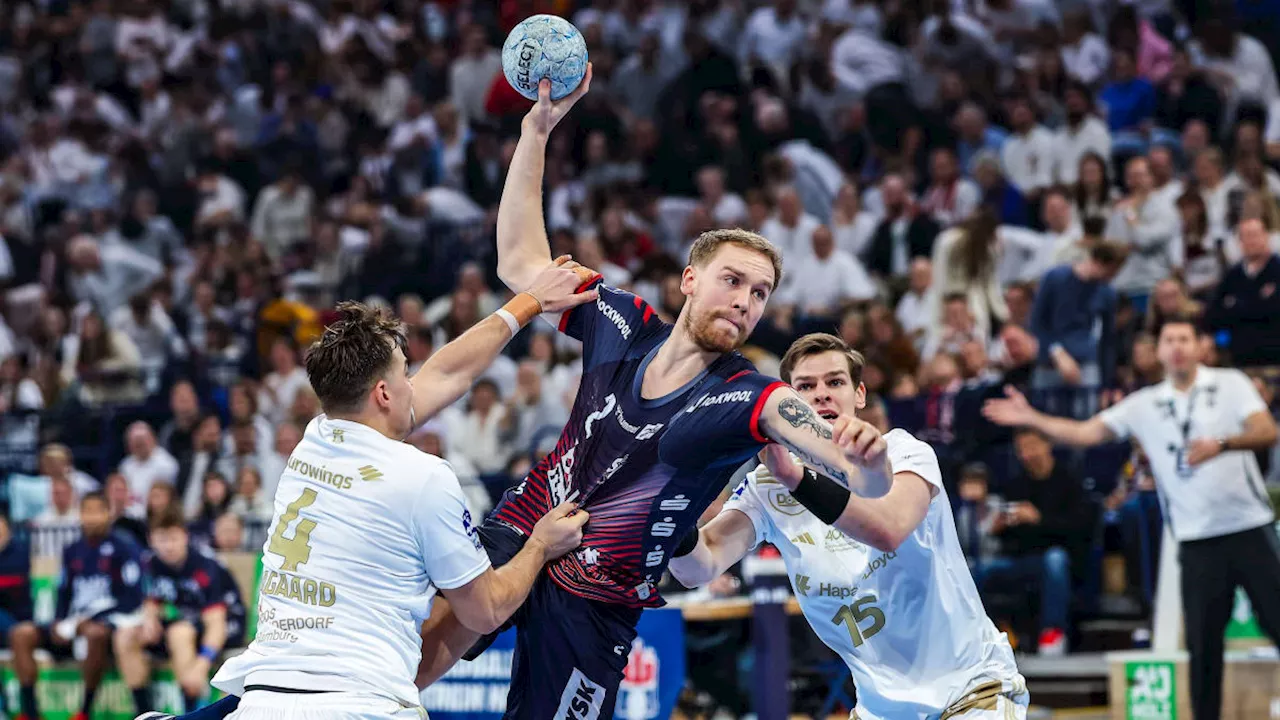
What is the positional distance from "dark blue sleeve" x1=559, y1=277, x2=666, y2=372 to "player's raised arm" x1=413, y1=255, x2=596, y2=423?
55 mm

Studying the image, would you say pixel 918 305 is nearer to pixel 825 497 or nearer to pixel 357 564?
pixel 825 497

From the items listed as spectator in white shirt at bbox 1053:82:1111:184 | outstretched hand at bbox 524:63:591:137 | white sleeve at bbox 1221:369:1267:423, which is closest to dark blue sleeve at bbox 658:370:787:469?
outstretched hand at bbox 524:63:591:137

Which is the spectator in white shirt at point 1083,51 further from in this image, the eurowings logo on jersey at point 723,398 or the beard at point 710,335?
the eurowings logo on jersey at point 723,398

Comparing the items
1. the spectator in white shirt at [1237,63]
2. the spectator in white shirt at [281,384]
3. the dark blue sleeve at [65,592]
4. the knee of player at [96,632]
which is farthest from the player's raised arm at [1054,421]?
the spectator in white shirt at [281,384]

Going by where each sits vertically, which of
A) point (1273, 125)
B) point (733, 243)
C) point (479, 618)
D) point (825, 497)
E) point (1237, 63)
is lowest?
point (479, 618)

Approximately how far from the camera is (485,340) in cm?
638

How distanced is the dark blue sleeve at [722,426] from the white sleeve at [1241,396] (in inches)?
229

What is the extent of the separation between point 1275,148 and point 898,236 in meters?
3.54

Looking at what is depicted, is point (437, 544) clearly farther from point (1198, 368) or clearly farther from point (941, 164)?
point (941, 164)

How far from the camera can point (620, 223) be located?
56.2 ft

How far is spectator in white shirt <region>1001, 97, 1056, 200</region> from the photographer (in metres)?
16.3

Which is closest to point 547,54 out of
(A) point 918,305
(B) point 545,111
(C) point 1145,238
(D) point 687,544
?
(B) point 545,111

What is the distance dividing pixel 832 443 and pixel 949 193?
38.3 ft

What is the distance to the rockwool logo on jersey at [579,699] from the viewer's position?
5977mm
